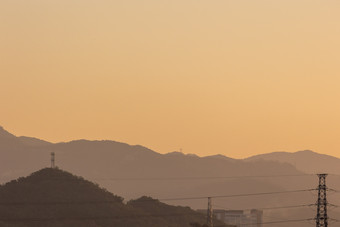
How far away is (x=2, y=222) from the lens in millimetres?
194375

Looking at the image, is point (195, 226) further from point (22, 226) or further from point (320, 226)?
point (22, 226)

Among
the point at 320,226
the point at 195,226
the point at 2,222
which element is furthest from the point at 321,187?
the point at 2,222

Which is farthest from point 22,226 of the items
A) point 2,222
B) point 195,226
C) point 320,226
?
point 320,226

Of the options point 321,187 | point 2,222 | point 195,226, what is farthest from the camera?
point 2,222

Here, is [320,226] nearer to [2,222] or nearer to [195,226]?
[195,226]

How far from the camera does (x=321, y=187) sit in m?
140

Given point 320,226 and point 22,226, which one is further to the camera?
point 22,226

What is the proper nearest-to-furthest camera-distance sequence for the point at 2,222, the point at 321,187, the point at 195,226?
the point at 321,187 → the point at 195,226 → the point at 2,222

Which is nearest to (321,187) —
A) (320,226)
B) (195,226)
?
(320,226)

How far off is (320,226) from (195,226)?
22027 millimetres

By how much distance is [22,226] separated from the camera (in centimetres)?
19825

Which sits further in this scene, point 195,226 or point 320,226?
point 195,226

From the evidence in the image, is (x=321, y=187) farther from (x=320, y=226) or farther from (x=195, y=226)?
(x=195, y=226)

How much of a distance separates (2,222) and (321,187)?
269ft
